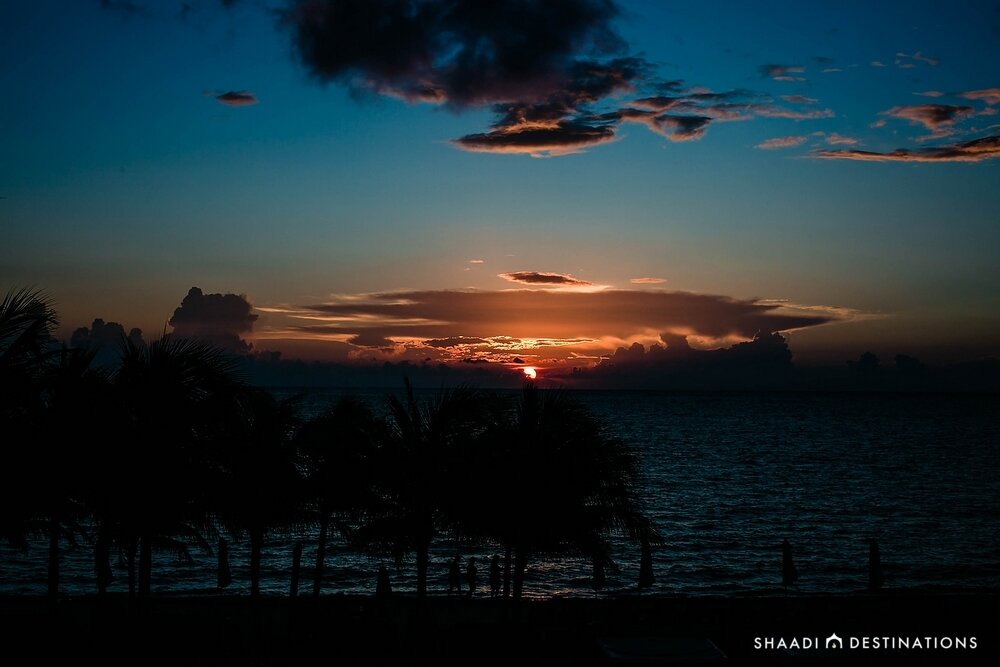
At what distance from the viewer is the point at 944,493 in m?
87.6

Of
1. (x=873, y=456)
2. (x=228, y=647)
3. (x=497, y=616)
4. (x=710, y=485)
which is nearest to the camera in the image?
(x=228, y=647)

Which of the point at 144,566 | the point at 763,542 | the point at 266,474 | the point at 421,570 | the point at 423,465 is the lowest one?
the point at 763,542

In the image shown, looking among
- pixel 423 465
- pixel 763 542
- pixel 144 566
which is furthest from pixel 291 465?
pixel 763 542

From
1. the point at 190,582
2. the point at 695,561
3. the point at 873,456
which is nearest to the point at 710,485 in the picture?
the point at 695,561

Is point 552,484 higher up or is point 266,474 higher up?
point 552,484

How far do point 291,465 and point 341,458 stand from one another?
5.08ft

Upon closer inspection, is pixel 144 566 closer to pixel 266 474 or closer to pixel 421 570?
pixel 266 474

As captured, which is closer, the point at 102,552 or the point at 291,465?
the point at 102,552

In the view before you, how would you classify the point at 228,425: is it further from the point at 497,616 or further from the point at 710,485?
the point at 710,485

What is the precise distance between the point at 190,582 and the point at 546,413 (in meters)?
33.7

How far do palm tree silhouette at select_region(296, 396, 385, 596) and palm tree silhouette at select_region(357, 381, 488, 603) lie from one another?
112 cm

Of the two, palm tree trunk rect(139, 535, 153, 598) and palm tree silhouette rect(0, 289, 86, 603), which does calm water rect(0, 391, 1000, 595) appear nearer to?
palm tree trunk rect(139, 535, 153, 598)

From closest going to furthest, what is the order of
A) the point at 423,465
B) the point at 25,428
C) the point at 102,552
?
the point at 25,428
the point at 423,465
the point at 102,552

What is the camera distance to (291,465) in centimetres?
2523
